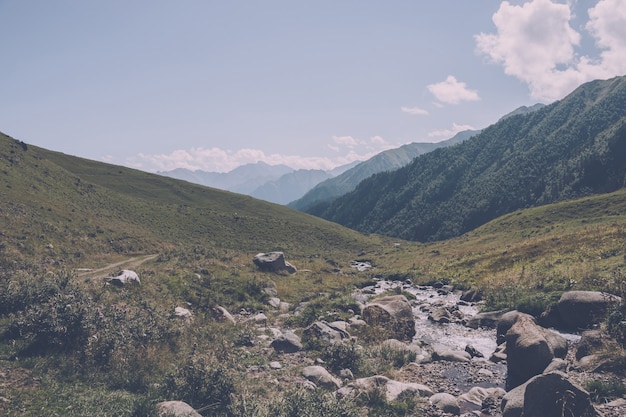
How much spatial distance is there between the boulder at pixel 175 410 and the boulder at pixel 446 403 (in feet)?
28.7

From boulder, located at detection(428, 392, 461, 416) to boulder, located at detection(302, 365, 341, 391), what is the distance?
151 inches

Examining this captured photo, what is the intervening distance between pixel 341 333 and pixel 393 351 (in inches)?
141

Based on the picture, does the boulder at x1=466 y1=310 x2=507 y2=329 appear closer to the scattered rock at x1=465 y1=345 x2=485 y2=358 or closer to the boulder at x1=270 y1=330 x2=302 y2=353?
the scattered rock at x1=465 y1=345 x2=485 y2=358

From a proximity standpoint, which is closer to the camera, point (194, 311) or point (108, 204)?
point (194, 311)

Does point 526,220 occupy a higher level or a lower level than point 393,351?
higher

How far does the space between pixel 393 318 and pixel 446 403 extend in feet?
33.5

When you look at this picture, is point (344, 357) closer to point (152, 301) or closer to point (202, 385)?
point (202, 385)

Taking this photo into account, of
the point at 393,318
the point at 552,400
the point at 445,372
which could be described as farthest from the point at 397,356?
the point at 552,400

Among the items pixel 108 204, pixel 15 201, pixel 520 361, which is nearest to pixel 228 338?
pixel 520 361

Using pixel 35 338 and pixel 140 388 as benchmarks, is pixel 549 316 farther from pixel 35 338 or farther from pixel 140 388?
pixel 35 338

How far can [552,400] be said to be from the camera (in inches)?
443

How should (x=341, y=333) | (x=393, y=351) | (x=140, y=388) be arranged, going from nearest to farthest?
1. (x=140, y=388)
2. (x=393, y=351)
3. (x=341, y=333)

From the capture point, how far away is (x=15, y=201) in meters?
51.2

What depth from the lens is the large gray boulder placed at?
11.0 m
